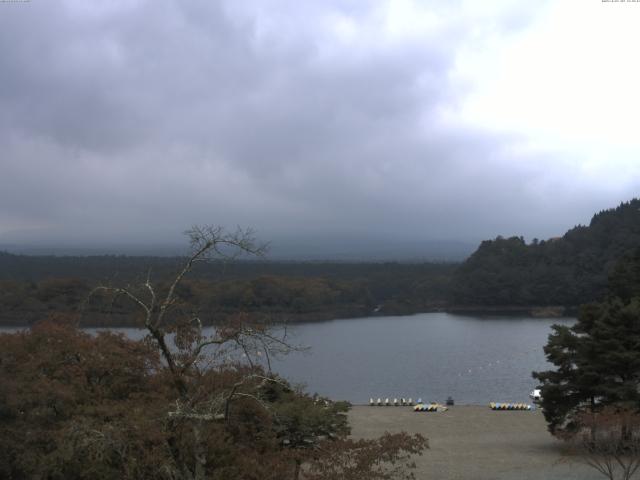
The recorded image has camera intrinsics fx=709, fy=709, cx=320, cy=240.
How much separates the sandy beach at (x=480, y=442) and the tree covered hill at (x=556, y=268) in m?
50.3

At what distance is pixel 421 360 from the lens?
4028 centimetres

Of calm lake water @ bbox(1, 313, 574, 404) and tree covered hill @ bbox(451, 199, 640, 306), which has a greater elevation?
tree covered hill @ bbox(451, 199, 640, 306)

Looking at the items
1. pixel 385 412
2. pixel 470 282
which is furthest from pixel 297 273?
pixel 385 412

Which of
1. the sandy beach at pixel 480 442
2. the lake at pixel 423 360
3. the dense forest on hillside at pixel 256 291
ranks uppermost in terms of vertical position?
→ the dense forest on hillside at pixel 256 291

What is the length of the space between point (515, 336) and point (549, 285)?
23.8m

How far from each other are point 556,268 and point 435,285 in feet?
44.0

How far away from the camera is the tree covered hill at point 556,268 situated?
70812mm

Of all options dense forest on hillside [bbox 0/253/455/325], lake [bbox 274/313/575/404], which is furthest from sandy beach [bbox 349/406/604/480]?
dense forest on hillside [bbox 0/253/455/325]

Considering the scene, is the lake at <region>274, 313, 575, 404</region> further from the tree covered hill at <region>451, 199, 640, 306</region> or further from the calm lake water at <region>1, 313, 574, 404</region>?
the tree covered hill at <region>451, 199, 640, 306</region>

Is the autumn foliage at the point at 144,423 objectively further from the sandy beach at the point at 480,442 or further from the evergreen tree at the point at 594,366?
the evergreen tree at the point at 594,366

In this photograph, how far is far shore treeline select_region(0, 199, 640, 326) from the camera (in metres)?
58.5

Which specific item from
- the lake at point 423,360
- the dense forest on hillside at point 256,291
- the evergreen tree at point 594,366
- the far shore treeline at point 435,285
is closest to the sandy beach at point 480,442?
the evergreen tree at point 594,366

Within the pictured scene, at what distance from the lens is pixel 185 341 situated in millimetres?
7988

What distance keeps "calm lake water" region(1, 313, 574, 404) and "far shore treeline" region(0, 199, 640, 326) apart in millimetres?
6235
